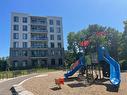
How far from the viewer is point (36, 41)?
73938mm

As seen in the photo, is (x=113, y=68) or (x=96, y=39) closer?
(x=113, y=68)

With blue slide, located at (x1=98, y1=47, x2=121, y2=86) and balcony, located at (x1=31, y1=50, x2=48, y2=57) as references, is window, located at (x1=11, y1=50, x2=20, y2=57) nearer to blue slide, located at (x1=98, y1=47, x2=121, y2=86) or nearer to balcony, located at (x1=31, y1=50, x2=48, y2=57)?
balcony, located at (x1=31, y1=50, x2=48, y2=57)

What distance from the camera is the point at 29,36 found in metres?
72.8

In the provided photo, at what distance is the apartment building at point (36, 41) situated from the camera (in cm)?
7012

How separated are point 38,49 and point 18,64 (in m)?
8.71

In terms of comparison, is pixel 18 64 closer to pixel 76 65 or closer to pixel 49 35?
pixel 49 35

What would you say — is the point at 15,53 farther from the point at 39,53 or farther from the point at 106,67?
the point at 106,67

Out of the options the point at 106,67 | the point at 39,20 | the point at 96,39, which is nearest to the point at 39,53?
the point at 39,20

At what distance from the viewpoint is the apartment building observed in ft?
230

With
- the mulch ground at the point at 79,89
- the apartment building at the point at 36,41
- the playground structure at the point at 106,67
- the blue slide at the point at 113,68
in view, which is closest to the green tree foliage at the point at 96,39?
the apartment building at the point at 36,41

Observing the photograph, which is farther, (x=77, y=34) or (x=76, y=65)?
(x=77, y=34)

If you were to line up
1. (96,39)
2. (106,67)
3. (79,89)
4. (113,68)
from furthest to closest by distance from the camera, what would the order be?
(96,39) → (106,67) → (113,68) → (79,89)

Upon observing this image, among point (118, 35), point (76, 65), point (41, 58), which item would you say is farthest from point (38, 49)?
point (76, 65)

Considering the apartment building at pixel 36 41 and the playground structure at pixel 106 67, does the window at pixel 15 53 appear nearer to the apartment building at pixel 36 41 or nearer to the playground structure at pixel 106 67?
the apartment building at pixel 36 41
